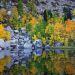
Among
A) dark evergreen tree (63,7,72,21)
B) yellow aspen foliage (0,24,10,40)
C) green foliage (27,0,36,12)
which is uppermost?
green foliage (27,0,36,12)

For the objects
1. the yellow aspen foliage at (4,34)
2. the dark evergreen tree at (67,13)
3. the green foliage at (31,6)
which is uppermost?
the green foliage at (31,6)

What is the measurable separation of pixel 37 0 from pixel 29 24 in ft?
68.6

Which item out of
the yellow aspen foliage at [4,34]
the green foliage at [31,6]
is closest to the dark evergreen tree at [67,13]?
the green foliage at [31,6]

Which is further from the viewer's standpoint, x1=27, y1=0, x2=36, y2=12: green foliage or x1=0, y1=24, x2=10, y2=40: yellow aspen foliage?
x1=27, y1=0, x2=36, y2=12: green foliage

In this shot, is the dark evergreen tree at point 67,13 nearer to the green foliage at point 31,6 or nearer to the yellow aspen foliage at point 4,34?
the green foliage at point 31,6

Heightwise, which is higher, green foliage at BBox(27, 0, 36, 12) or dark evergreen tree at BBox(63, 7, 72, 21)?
green foliage at BBox(27, 0, 36, 12)

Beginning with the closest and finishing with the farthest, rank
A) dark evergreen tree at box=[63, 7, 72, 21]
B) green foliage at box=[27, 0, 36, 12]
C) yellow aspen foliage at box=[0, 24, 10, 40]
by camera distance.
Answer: yellow aspen foliage at box=[0, 24, 10, 40] < dark evergreen tree at box=[63, 7, 72, 21] < green foliage at box=[27, 0, 36, 12]

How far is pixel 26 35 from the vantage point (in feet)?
374

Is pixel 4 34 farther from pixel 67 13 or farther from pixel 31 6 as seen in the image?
pixel 67 13

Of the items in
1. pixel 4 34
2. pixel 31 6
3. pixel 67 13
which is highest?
pixel 31 6

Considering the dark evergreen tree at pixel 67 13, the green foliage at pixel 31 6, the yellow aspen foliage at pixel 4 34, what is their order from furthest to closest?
the green foliage at pixel 31 6, the dark evergreen tree at pixel 67 13, the yellow aspen foliage at pixel 4 34

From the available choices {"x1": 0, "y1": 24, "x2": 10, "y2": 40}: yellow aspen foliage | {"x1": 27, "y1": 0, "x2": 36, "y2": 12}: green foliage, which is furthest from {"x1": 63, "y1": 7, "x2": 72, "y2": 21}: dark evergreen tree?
{"x1": 0, "y1": 24, "x2": 10, "y2": 40}: yellow aspen foliage

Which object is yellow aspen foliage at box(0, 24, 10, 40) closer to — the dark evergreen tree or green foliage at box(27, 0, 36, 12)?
green foliage at box(27, 0, 36, 12)

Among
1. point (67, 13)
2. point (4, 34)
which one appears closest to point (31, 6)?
point (67, 13)
